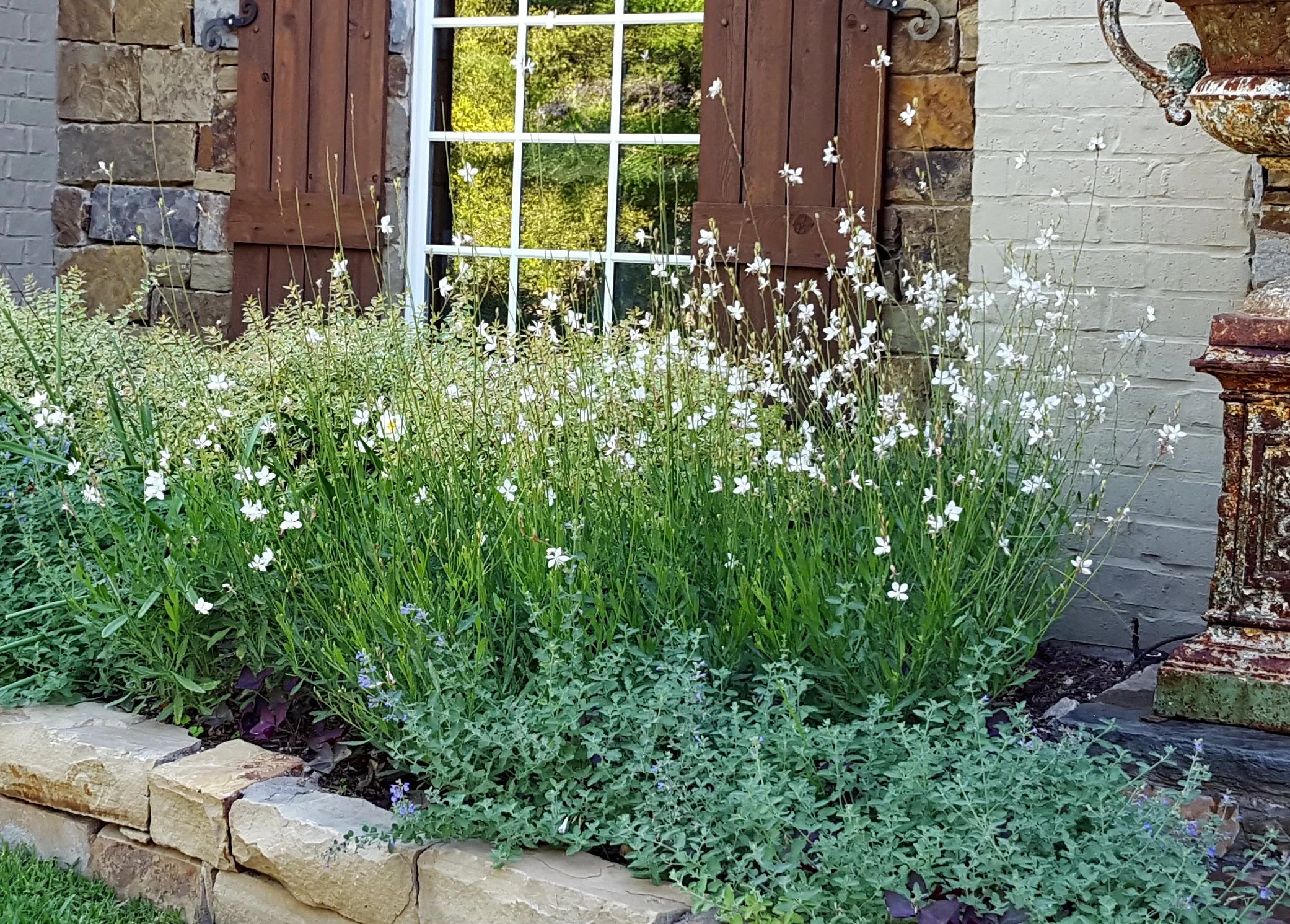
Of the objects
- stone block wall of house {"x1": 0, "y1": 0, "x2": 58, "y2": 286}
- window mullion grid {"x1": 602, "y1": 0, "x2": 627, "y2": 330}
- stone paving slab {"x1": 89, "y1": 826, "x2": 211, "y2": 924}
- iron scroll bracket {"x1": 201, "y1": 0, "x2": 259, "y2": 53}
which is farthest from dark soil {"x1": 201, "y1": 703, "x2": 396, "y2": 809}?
stone block wall of house {"x1": 0, "y1": 0, "x2": 58, "y2": 286}

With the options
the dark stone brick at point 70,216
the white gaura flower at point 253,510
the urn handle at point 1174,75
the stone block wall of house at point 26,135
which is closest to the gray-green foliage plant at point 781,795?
the white gaura flower at point 253,510

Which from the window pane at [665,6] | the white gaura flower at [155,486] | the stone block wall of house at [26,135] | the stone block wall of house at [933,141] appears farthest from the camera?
the stone block wall of house at [26,135]

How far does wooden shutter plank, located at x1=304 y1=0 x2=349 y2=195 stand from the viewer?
520cm

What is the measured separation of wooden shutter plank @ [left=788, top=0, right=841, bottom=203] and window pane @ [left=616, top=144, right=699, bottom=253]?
1.81 feet

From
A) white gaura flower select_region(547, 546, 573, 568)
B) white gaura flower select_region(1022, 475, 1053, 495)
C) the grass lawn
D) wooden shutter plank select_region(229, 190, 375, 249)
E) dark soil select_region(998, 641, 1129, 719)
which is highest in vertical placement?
wooden shutter plank select_region(229, 190, 375, 249)

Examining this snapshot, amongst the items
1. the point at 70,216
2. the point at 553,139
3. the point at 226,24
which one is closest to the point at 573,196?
the point at 553,139

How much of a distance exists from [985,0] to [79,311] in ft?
9.42

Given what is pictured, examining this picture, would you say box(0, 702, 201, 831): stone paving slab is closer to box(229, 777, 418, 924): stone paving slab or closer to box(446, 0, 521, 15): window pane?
box(229, 777, 418, 924): stone paving slab

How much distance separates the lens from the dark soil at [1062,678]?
124 inches

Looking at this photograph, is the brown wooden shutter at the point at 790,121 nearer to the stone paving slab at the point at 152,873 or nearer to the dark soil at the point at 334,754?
the dark soil at the point at 334,754

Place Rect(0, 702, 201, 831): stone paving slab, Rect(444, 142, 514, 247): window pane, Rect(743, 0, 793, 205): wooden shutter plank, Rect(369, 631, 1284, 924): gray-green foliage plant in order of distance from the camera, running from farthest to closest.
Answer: Rect(444, 142, 514, 247): window pane < Rect(743, 0, 793, 205): wooden shutter plank < Rect(0, 702, 201, 831): stone paving slab < Rect(369, 631, 1284, 924): gray-green foliage plant

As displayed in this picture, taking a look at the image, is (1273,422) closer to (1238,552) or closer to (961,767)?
(1238,552)

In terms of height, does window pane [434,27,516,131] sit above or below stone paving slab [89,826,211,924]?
above

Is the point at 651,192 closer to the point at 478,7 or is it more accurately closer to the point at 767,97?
the point at 767,97
